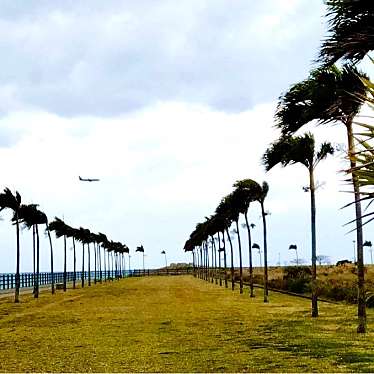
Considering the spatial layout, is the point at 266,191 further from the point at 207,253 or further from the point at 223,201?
the point at 207,253

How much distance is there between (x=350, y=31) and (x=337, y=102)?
4.72 m

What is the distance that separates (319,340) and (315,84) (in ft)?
18.9

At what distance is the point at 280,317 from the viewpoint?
874 inches

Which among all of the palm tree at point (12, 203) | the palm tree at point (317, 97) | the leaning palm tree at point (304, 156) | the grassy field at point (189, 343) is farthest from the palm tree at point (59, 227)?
the palm tree at point (317, 97)

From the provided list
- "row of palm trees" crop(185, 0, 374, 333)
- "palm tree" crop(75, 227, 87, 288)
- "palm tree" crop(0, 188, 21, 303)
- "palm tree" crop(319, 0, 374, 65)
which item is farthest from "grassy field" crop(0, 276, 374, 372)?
"palm tree" crop(75, 227, 87, 288)

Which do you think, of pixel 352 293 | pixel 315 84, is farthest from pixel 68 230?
pixel 315 84

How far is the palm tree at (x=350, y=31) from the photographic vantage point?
22.7 ft

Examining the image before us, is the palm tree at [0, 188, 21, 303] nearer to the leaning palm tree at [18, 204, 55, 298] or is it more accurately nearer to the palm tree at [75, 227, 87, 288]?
the leaning palm tree at [18, 204, 55, 298]

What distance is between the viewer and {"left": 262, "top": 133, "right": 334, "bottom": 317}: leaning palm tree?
21.2 m

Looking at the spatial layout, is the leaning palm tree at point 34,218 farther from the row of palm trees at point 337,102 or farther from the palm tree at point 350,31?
the palm tree at point 350,31

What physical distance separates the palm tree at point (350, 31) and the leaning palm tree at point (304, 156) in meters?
13.0

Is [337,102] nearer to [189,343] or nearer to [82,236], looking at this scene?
[189,343]

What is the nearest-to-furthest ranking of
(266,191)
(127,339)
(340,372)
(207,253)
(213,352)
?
(340,372), (213,352), (127,339), (266,191), (207,253)

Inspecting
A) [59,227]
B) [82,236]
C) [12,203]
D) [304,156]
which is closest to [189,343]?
[304,156]
